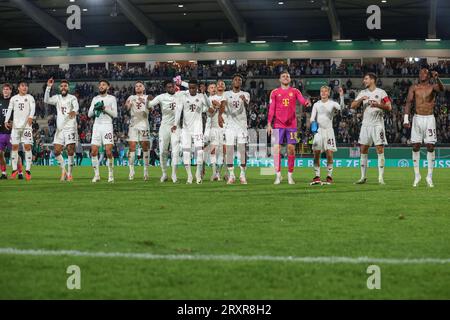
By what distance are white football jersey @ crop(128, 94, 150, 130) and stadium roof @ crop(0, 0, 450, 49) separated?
33.1m

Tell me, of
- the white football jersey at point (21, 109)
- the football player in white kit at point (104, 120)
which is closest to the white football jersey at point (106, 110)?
the football player in white kit at point (104, 120)

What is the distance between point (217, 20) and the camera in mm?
59156

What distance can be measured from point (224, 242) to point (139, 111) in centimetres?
1323

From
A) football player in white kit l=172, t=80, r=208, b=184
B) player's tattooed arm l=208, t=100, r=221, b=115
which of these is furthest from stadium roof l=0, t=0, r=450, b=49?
football player in white kit l=172, t=80, r=208, b=184

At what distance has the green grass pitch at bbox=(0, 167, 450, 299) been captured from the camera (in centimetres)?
518

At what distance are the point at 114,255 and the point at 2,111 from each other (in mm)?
16495

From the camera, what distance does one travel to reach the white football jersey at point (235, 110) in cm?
1862

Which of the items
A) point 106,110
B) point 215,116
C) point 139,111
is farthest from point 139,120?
point 215,116

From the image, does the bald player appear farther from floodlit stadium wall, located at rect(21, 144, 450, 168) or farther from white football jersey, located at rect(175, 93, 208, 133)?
floodlit stadium wall, located at rect(21, 144, 450, 168)

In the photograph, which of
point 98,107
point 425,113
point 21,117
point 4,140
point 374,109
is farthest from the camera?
point 4,140

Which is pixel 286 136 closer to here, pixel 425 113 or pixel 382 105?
pixel 382 105

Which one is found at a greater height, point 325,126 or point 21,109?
point 21,109

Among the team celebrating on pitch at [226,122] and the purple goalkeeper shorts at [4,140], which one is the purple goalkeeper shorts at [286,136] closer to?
the team celebrating on pitch at [226,122]
